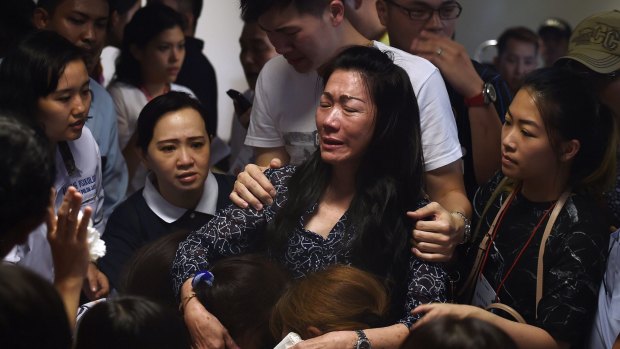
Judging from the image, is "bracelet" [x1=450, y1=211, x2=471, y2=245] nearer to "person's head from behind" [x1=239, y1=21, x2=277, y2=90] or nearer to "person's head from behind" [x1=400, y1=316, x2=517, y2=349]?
"person's head from behind" [x1=400, y1=316, x2=517, y2=349]

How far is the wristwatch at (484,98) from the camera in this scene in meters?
2.25

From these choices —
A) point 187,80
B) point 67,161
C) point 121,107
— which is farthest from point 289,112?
point 187,80

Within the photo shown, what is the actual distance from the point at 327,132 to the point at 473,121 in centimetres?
52

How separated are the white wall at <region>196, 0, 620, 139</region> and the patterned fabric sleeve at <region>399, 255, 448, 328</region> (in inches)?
120

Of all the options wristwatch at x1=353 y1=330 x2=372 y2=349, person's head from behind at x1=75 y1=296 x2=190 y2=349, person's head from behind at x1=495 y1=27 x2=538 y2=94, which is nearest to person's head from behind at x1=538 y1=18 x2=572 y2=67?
person's head from behind at x1=495 y1=27 x2=538 y2=94

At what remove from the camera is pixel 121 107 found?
10.1 ft

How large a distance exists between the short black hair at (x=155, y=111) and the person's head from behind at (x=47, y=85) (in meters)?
0.25

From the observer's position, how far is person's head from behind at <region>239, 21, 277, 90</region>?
335cm

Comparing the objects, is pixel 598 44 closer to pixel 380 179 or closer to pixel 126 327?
pixel 380 179

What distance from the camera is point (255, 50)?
338 cm

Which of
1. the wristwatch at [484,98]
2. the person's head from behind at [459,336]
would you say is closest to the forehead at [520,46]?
the wristwatch at [484,98]

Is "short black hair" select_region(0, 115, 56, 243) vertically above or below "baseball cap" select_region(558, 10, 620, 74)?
below

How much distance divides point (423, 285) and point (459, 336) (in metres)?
0.50

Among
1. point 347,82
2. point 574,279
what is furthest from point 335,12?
point 574,279
